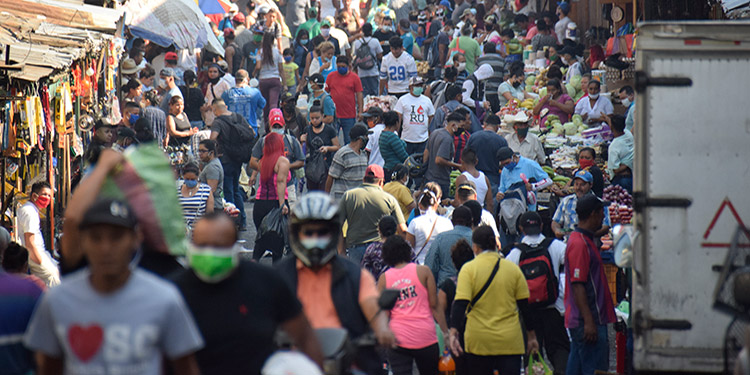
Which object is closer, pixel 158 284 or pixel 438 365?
pixel 158 284

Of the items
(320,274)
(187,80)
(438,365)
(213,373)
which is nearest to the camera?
(213,373)

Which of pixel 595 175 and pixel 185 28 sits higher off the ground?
pixel 185 28

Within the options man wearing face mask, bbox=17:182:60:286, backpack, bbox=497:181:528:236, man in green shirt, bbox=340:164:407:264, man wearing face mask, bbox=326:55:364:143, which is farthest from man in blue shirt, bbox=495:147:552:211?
man wearing face mask, bbox=326:55:364:143

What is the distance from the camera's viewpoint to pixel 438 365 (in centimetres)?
919

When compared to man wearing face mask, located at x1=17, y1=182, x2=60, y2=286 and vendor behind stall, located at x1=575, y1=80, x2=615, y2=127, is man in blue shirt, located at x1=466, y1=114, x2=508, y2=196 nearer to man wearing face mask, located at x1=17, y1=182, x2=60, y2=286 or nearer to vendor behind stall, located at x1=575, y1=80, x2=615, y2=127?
vendor behind stall, located at x1=575, y1=80, x2=615, y2=127

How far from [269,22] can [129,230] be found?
20027mm

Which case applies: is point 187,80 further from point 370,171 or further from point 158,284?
point 158,284

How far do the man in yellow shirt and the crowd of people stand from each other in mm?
15

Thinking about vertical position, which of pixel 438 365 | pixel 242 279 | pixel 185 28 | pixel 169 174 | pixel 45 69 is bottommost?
pixel 438 365

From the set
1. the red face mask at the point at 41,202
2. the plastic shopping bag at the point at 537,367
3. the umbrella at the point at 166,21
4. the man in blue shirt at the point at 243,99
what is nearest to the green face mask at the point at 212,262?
the plastic shopping bag at the point at 537,367

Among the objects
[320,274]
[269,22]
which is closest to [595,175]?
[320,274]

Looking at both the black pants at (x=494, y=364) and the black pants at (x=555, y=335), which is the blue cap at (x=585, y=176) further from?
the black pants at (x=494, y=364)

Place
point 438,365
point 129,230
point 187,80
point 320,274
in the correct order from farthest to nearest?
point 187,80 → point 438,365 → point 320,274 → point 129,230

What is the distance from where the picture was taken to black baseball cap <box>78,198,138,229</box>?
163 inches
